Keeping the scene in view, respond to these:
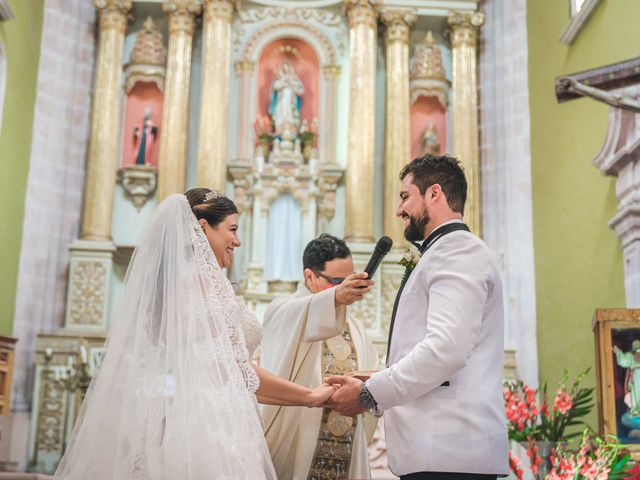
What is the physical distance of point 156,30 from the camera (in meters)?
11.6

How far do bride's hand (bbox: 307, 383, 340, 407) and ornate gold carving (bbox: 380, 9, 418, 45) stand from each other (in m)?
8.53

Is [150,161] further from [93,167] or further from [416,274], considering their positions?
[416,274]

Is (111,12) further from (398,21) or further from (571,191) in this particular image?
(571,191)

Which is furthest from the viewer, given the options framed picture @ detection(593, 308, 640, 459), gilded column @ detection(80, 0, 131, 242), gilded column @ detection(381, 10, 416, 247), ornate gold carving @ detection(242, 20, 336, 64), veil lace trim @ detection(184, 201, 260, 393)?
ornate gold carving @ detection(242, 20, 336, 64)

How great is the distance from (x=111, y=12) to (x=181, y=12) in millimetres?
897

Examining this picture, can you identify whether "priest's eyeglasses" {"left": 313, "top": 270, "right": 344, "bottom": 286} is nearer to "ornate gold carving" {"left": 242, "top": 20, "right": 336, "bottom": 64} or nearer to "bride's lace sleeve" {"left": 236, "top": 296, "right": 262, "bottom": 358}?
"bride's lace sleeve" {"left": 236, "top": 296, "right": 262, "bottom": 358}

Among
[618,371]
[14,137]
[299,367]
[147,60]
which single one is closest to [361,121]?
[147,60]

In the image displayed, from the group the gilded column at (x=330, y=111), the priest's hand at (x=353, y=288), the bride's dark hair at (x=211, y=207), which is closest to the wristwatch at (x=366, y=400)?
the priest's hand at (x=353, y=288)

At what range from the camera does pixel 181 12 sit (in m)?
11.3

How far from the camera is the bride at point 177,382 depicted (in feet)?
9.99

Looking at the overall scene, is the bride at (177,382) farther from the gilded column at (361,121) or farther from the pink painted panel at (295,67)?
the pink painted panel at (295,67)

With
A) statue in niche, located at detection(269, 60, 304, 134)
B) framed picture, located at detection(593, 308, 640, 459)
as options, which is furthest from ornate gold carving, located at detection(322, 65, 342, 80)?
framed picture, located at detection(593, 308, 640, 459)

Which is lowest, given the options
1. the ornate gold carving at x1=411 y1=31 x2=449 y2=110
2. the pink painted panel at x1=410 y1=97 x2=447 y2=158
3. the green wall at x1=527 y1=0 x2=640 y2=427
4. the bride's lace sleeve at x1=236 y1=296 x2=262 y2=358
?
the bride's lace sleeve at x1=236 y1=296 x2=262 y2=358

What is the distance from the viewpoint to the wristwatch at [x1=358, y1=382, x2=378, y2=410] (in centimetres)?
307
